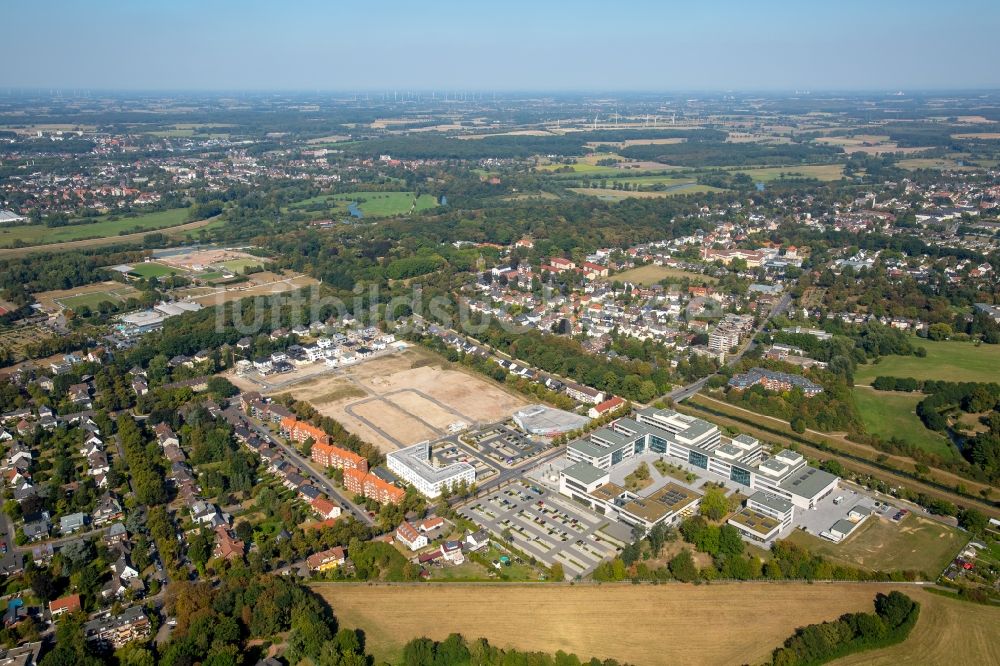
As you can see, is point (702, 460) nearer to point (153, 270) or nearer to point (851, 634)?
point (851, 634)

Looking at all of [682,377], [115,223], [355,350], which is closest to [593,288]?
[682,377]

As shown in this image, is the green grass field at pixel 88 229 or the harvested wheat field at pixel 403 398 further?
the green grass field at pixel 88 229

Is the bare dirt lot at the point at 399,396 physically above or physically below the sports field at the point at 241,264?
below

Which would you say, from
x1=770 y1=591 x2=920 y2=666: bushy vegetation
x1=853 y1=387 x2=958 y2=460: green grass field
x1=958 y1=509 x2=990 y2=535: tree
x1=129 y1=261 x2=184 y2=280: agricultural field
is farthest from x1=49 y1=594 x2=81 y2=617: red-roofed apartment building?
x1=129 y1=261 x2=184 y2=280: agricultural field

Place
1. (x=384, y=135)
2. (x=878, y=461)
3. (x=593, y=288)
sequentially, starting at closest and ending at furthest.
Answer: (x=878, y=461)
(x=593, y=288)
(x=384, y=135)

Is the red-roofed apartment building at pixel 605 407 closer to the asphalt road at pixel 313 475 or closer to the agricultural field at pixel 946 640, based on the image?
the asphalt road at pixel 313 475

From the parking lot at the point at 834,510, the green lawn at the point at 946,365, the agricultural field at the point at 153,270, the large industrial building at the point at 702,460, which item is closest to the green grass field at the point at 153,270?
the agricultural field at the point at 153,270

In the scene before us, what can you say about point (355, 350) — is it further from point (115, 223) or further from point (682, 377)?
point (115, 223)
